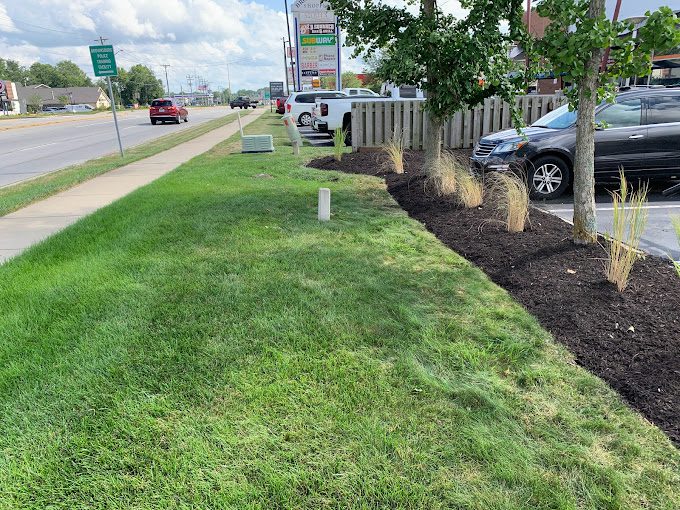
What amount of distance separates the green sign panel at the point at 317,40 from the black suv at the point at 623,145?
2434cm

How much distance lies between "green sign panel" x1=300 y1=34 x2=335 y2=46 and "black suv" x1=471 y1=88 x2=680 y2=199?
79.9 feet

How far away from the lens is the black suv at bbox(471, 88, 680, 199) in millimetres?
7551

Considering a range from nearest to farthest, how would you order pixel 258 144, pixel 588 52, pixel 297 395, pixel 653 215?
1. pixel 297 395
2. pixel 588 52
3. pixel 653 215
4. pixel 258 144

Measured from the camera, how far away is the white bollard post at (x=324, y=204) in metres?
→ 6.30

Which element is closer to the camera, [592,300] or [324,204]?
[592,300]

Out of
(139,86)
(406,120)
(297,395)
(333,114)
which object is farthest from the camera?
(139,86)

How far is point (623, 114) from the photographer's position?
7.67 metres

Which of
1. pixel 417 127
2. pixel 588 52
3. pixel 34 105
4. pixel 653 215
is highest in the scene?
pixel 34 105

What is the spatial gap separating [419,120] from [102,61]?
900 centimetres

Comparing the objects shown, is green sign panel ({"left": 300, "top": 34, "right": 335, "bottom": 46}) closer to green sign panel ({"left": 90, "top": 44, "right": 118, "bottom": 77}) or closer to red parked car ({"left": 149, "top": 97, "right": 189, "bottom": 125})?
red parked car ({"left": 149, "top": 97, "right": 189, "bottom": 125})

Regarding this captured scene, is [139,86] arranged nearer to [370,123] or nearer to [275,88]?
[275,88]

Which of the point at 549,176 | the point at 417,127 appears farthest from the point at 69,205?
the point at 417,127

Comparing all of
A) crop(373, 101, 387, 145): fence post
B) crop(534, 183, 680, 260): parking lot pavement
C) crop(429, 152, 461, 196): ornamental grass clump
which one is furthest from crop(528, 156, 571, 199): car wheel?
crop(373, 101, 387, 145): fence post

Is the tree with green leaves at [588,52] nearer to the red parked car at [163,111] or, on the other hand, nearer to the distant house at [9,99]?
the red parked car at [163,111]
